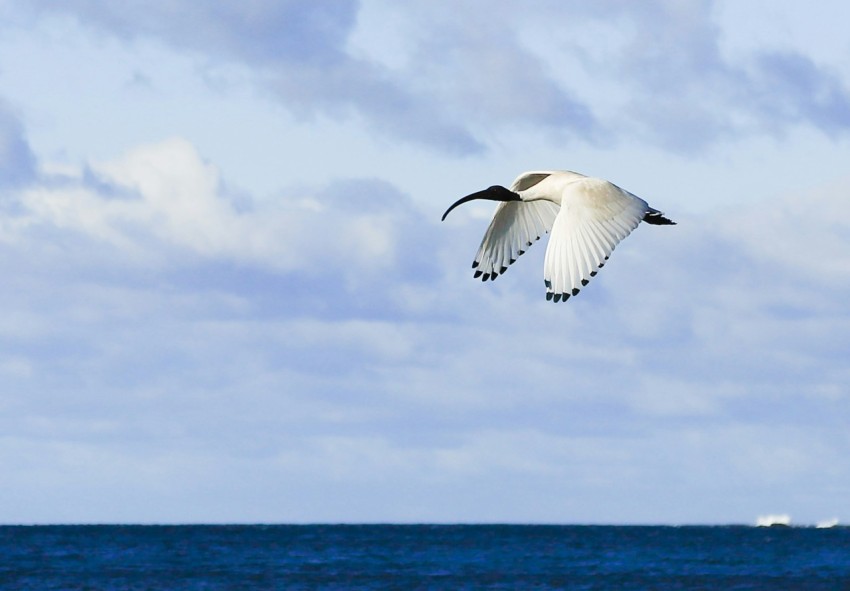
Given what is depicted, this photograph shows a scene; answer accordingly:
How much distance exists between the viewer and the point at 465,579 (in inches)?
2398

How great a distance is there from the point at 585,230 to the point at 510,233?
220 cm

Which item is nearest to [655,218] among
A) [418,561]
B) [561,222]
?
[561,222]

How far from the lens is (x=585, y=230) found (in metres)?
15.0

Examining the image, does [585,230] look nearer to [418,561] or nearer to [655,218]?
[655,218]

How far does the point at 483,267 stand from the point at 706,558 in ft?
211

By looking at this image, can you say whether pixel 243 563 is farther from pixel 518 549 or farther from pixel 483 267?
pixel 483 267

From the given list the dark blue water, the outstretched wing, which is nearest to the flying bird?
the outstretched wing

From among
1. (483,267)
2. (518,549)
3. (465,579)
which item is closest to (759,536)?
(518,549)

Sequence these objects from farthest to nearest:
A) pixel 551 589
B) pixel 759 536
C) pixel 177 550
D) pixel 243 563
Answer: pixel 759 536 → pixel 177 550 → pixel 243 563 → pixel 551 589

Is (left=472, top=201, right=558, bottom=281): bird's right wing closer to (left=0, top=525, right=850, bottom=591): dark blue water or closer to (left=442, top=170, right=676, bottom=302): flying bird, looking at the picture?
(left=442, top=170, right=676, bottom=302): flying bird

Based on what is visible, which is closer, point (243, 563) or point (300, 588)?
point (300, 588)

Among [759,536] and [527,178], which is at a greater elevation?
[759,536]

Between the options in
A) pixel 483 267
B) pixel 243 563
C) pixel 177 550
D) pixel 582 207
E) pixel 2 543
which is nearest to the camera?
pixel 582 207

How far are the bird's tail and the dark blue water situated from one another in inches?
1650
